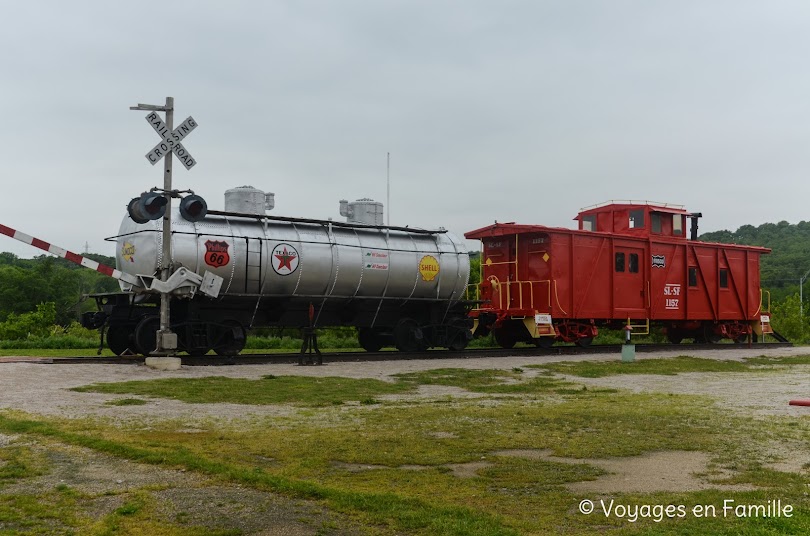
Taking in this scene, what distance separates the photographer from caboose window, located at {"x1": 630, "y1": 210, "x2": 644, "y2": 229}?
27.7 meters

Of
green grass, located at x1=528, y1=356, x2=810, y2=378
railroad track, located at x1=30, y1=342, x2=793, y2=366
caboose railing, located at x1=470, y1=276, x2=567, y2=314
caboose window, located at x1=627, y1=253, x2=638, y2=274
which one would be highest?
caboose window, located at x1=627, y1=253, x2=638, y2=274

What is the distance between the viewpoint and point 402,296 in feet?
72.9

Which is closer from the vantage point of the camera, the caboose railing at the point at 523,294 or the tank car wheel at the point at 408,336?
the tank car wheel at the point at 408,336

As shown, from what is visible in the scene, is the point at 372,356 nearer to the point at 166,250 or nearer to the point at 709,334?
the point at 166,250

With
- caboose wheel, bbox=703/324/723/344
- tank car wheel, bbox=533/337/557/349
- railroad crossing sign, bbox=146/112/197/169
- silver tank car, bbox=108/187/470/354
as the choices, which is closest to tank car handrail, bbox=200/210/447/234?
silver tank car, bbox=108/187/470/354

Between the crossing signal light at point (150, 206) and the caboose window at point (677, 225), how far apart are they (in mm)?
18641

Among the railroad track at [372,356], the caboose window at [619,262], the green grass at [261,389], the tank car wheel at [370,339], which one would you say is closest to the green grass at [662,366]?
the railroad track at [372,356]

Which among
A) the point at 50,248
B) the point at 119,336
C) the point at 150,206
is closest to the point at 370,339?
the point at 119,336

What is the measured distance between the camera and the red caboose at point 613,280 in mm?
24609

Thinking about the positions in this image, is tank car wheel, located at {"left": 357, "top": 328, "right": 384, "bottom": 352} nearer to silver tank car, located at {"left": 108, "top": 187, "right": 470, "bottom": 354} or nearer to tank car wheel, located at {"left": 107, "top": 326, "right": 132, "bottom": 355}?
silver tank car, located at {"left": 108, "top": 187, "right": 470, "bottom": 354}

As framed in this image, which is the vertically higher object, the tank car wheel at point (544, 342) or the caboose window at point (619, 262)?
the caboose window at point (619, 262)

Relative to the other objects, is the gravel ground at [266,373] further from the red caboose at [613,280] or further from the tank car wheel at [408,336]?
the red caboose at [613,280]

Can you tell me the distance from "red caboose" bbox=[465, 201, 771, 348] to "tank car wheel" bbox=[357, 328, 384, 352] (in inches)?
130

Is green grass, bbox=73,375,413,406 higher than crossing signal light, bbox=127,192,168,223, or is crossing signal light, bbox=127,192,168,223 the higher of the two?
crossing signal light, bbox=127,192,168,223
